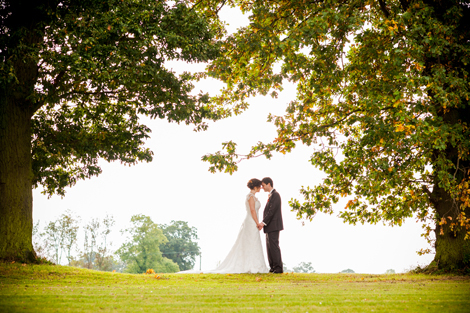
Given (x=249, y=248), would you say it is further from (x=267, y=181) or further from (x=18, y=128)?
(x=18, y=128)

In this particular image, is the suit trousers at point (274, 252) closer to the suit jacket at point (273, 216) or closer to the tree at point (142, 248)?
the suit jacket at point (273, 216)

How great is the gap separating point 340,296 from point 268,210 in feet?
19.5

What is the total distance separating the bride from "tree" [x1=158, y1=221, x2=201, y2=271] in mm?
32883

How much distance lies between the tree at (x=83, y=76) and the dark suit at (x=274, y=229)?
170 inches

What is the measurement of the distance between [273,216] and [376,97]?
496 centimetres

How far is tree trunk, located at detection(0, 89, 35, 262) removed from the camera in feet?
38.2

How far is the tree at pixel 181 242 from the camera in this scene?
144 feet

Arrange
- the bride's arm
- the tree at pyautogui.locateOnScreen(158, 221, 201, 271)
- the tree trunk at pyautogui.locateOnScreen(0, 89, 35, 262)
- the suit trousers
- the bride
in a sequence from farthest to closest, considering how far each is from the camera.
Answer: the tree at pyautogui.locateOnScreen(158, 221, 201, 271)
the bride's arm
the bride
the suit trousers
the tree trunk at pyautogui.locateOnScreen(0, 89, 35, 262)

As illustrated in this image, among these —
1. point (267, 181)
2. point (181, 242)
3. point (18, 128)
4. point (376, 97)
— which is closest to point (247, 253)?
point (267, 181)

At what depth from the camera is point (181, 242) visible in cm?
4653

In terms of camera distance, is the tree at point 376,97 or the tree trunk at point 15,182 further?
the tree trunk at point 15,182

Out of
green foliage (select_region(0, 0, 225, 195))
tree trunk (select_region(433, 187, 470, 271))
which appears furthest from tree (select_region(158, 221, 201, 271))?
tree trunk (select_region(433, 187, 470, 271))

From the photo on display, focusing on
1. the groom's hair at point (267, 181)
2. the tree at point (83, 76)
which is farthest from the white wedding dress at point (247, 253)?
the tree at point (83, 76)

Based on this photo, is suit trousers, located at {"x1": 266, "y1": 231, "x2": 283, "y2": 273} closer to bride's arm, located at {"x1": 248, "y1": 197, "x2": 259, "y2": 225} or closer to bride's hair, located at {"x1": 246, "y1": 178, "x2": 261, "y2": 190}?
bride's arm, located at {"x1": 248, "y1": 197, "x2": 259, "y2": 225}
